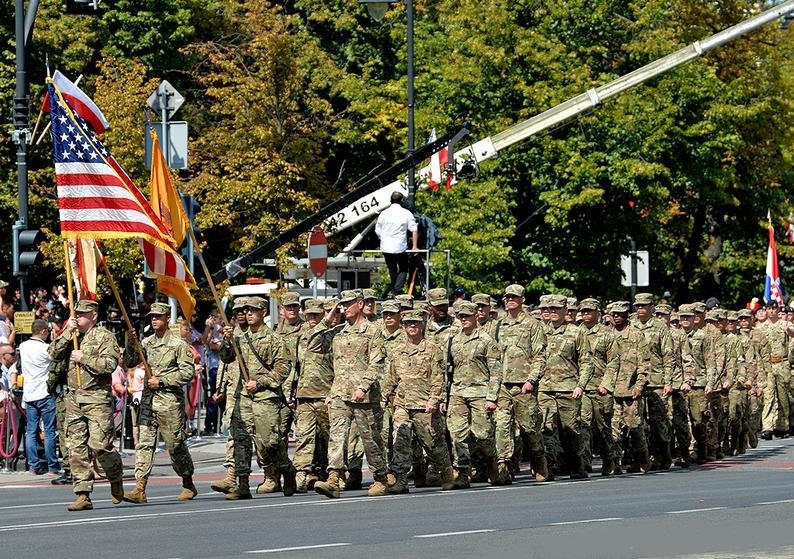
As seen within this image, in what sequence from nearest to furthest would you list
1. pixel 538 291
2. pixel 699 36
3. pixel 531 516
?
pixel 531 516 < pixel 538 291 < pixel 699 36

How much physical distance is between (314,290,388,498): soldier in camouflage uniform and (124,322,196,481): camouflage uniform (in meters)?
1.54

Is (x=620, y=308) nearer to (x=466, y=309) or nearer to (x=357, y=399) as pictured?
(x=466, y=309)

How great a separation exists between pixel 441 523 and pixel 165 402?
3949 mm

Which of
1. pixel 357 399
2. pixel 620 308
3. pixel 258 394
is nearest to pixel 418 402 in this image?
pixel 357 399

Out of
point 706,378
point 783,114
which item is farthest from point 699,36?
point 706,378

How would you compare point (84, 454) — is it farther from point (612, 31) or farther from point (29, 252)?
point (612, 31)

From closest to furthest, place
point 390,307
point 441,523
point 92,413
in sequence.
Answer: point 441,523, point 92,413, point 390,307

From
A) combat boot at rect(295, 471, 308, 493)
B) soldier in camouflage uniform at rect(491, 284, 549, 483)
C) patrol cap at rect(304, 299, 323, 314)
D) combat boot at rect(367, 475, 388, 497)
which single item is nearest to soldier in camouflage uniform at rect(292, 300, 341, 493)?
combat boot at rect(295, 471, 308, 493)

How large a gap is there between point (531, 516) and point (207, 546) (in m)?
3.58

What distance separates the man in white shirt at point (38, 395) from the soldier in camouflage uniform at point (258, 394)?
5.10 metres

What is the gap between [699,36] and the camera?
5028cm

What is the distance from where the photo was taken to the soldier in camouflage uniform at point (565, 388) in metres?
21.3

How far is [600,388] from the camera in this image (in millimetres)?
21891

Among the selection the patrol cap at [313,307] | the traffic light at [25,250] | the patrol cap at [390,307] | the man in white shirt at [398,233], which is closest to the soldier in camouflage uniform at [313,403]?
the patrol cap at [313,307]
